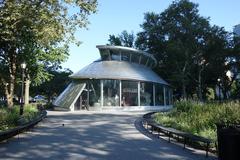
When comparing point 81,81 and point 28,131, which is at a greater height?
point 81,81

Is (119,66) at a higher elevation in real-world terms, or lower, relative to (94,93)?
higher

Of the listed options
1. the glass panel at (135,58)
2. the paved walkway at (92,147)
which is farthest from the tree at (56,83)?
the paved walkway at (92,147)

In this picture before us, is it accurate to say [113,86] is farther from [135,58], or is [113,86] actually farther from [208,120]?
[208,120]

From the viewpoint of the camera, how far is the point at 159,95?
50594mm

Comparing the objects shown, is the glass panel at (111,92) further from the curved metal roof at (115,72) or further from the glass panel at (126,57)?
the glass panel at (126,57)

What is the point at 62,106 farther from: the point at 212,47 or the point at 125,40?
the point at 125,40

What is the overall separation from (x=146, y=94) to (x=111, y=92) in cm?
557

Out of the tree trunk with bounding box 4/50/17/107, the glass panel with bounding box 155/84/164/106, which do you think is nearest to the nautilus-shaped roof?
the glass panel with bounding box 155/84/164/106

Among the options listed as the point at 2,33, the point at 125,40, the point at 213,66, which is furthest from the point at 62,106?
the point at 125,40

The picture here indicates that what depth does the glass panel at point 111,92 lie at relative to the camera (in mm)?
43125

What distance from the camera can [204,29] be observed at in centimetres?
5472

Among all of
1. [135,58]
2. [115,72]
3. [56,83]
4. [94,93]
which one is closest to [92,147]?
[94,93]

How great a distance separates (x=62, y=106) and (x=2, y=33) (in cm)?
2178

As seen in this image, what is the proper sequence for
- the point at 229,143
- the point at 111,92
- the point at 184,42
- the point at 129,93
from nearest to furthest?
1. the point at 229,143
2. the point at 111,92
3. the point at 129,93
4. the point at 184,42
